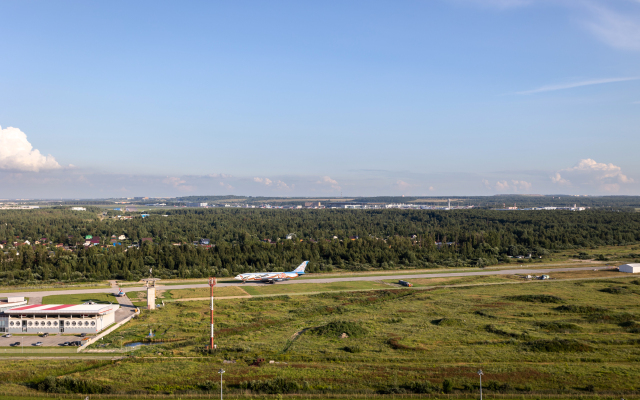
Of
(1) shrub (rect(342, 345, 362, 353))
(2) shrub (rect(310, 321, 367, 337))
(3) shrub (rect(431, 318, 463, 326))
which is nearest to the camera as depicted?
(1) shrub (rect(342, 345, 362, 353))

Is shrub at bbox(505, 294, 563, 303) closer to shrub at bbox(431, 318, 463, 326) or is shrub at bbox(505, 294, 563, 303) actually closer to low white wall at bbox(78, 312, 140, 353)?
shrub at bbox(431, 318, 463, 326)

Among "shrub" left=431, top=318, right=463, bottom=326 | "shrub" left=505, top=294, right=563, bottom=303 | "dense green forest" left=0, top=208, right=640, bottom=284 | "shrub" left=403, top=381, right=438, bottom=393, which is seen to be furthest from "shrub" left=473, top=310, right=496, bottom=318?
"dense green forest" left=0, top=208, right=640, bottom=284

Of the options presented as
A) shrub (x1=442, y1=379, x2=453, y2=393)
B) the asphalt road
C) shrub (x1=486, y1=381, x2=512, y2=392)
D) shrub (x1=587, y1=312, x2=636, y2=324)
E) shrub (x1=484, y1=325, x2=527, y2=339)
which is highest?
shrub (x1=442, y1=379, x2=453, y2=393)

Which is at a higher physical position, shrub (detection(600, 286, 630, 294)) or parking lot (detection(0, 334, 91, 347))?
parking lot (detection(0, 334, 91, 347))

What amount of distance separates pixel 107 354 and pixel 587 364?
55.9 metres

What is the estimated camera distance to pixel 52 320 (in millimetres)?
63719

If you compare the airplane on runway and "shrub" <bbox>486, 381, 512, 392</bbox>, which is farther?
the airplane on runway

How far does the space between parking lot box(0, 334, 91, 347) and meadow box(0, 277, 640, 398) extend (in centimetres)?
569

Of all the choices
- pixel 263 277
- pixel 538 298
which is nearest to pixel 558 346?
pixel 538 298

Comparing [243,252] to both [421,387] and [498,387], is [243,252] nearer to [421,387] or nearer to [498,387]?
[421,387]

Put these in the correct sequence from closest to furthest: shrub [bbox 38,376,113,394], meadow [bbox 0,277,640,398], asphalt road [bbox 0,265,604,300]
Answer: shrub [bbox 38,376,113,394] → meadow [bbox 0,277,640,398] → asphalt road [bbox 0,265,604,300]

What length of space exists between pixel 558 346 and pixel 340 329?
28084mm

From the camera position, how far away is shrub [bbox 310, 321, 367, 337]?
61938 millimetres

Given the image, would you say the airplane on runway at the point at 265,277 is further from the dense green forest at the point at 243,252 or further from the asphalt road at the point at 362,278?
the dense green forest at the point at 243,252
